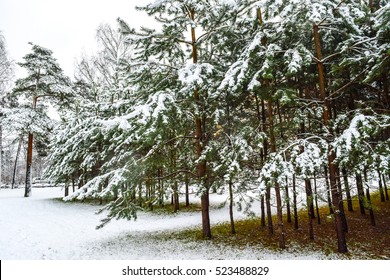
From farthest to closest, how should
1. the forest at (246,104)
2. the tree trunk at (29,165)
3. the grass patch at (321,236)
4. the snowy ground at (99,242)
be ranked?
1. the tree trunk at (29,165)
2. the grass patch at (321,236)
3. the snowy ground at (99,242)
4. the forest at (246,104)

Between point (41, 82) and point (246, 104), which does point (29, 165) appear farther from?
point (246, 104)

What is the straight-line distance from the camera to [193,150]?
9.98 metres

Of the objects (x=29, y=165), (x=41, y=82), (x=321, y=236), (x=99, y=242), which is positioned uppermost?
(x=41, y=82)

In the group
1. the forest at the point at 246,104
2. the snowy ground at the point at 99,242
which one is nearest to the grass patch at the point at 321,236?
the forest at the point at 246,104

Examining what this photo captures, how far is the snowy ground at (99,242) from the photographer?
6.85 meters

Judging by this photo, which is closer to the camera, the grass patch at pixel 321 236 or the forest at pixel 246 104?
the forest at pixel 246 104

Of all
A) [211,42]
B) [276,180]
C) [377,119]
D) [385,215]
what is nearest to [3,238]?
[276,180]

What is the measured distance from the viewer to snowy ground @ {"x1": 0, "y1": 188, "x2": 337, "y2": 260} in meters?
6.85

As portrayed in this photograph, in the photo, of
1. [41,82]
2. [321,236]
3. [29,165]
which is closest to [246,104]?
[321,236]

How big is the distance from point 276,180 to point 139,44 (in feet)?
19.1

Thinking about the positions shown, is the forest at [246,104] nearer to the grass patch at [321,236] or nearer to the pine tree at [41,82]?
the grass patch at [321,236]

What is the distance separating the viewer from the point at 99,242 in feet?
27.4

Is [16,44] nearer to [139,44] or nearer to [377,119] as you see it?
[139,44]

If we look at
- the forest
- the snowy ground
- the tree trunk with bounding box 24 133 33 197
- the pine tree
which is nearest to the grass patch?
the forest
